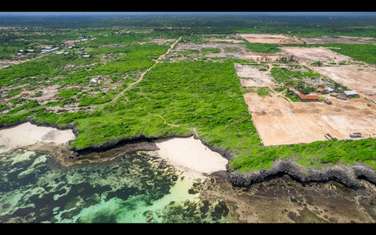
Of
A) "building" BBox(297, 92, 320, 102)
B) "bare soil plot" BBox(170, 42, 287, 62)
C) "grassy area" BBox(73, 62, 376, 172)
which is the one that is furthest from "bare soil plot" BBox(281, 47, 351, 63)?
"building" BBox(297, 92, 320, 102)

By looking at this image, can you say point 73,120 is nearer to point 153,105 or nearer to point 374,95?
point 153,105

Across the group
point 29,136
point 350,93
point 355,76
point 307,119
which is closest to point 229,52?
point 355,76

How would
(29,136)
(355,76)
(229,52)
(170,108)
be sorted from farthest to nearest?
(229,52) → (355,76) → (170,108) → (29,136)

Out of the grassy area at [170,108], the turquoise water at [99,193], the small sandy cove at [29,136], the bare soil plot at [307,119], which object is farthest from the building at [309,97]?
the small sandy cove at [29,136]

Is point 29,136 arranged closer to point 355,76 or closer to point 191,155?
point 191,155

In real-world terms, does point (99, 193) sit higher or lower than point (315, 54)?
lower

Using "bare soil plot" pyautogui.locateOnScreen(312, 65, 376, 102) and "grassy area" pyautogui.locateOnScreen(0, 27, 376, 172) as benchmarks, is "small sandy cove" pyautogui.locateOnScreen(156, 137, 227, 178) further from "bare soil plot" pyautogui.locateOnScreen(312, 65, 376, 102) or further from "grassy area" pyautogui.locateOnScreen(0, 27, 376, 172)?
"bare soil plot" pyautogui.locateOnScreen(312, 65, 376, 102)

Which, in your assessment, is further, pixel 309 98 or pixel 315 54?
pixel 315 54
